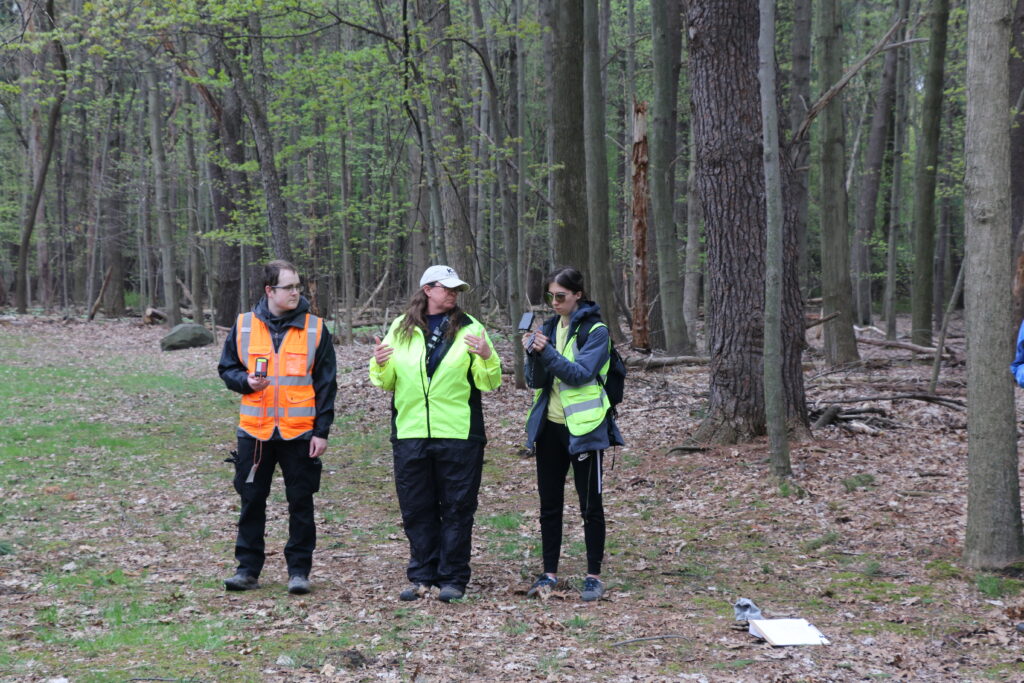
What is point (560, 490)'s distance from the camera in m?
5.62

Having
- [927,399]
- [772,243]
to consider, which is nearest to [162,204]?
[927,399]

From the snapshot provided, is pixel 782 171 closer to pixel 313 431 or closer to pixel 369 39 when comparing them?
pixel 313 431

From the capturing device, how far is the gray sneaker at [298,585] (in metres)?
5.52

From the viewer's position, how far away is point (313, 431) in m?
5.51

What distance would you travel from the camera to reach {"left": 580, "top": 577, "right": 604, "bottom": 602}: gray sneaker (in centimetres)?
546

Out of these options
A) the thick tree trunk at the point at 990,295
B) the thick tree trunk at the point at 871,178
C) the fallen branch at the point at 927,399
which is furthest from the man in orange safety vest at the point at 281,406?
the thick tree trunk at the point at 871,178

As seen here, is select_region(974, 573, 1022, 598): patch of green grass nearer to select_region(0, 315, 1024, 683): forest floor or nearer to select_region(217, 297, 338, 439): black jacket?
select_region(0, 315, 1024, 683): forest floor

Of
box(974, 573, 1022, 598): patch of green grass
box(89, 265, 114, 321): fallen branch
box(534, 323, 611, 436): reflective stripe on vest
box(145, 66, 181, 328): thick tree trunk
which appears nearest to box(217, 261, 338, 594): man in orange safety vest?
box(534, 323, 611, 436): reflective stripe on vest

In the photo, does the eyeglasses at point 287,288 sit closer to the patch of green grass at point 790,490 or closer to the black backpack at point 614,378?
the black backpack at point 614,378

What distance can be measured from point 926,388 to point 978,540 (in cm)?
647

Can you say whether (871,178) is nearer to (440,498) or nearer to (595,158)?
(595,158)

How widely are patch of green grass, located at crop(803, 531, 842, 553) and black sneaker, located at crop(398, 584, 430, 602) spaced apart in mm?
2865

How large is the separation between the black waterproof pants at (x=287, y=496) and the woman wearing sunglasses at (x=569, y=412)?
143 centimetres

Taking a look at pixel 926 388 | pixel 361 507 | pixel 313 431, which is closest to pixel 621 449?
pixel 361 507
